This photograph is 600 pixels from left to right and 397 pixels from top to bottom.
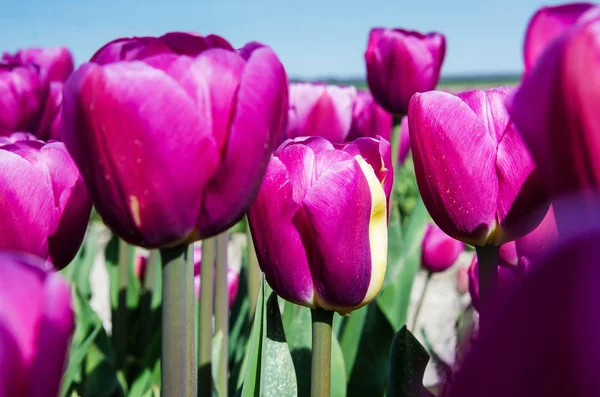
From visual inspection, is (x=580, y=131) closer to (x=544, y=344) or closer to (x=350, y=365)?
(x=544, y=344)

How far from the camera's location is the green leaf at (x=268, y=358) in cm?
54

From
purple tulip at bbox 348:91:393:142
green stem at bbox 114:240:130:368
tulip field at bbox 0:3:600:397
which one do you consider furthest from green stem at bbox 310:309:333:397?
purple tulip at bbox 348:91:393:142

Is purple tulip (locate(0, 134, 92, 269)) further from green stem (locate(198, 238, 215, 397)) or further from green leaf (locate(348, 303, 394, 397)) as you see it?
green leaf (locate(348, 303, 394, 397))

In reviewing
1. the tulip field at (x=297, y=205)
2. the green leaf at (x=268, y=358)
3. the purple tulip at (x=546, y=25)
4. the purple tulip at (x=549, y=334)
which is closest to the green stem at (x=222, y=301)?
the tulip field at (x=297, y=205)

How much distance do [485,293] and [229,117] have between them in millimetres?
195

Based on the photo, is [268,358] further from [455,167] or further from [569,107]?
[569,107]

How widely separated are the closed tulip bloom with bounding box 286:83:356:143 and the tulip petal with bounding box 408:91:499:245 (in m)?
0.70

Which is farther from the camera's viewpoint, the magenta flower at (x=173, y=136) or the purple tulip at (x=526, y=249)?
the purple tulip at (x=526, y=249)

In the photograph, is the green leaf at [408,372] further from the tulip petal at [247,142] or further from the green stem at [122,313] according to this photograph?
the green stem at [122,313]

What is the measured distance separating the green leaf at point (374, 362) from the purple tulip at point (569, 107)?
0.66 meters

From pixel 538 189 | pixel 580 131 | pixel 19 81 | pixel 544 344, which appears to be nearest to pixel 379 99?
pixel 19 81

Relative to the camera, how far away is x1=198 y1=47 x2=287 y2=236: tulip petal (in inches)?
14.1

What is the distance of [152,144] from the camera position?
1.15 feet

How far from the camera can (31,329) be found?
0.19m
